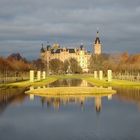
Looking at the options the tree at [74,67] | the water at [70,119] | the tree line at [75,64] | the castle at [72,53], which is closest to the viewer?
the water at [70,119]

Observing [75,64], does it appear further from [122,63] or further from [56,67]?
[122,63]

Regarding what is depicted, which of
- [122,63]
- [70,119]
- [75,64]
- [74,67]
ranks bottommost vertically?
[70,119]

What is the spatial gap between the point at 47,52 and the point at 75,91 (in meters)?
132

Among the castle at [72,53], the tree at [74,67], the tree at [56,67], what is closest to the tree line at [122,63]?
the tree at [74,67]

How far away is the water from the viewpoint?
15.4 m

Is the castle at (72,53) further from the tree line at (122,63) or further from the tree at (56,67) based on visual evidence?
the tree line at (122,63)

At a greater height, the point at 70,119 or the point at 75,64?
the point at 75,64

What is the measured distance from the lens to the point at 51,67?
138500 mm

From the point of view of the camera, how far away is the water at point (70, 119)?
15422 millimetres

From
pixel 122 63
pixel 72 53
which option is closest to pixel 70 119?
pixel 122 63

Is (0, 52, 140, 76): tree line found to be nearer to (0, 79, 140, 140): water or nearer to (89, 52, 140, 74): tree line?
(89, 52, 140, 74): tree line

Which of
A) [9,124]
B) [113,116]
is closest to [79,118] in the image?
[113,116]

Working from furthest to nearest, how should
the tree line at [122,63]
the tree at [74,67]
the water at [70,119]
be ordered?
the tree at [74,67], the tree line at [122,63], the water at [70,119]

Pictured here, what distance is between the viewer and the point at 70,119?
19391 millimetres
